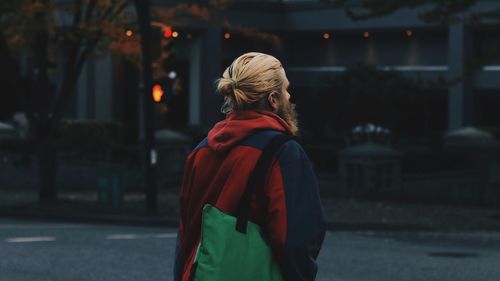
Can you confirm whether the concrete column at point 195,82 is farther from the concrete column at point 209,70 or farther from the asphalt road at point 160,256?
the asphalt road at point 160,256

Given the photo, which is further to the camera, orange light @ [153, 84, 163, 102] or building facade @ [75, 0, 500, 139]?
building facade @ [75, 0, 500, 139]

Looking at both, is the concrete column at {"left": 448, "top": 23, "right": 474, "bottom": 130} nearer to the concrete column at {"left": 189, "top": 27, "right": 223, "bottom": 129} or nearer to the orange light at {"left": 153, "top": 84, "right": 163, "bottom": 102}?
the concrete column at {"left": 189, "top": 27, "right": 223, "bottom": 129}

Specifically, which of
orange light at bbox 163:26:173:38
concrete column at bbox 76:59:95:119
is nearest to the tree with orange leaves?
orange light at bbox 163:26:173:38

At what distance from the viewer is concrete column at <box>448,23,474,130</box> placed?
41031 millimetres

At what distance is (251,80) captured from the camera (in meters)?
3.96

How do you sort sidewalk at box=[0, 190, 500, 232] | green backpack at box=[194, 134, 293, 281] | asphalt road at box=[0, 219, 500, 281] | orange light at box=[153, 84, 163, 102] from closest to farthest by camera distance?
1. green backpack at box=[194, 134, 293, 281]
2. asphalt road at box=[0, 219, 500, 281]
3. sidewalk at box=[0, 190, 500, 232]
4. orange light at box=[153, 84, 163, 102]

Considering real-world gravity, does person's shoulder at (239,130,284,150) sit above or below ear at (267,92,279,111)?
below

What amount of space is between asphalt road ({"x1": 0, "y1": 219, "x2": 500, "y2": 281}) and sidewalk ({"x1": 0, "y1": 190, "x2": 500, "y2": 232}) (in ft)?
4.63

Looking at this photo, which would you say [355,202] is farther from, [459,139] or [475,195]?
[459,139]

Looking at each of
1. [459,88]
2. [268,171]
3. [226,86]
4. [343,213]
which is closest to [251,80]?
[226,86]

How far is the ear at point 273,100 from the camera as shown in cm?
404

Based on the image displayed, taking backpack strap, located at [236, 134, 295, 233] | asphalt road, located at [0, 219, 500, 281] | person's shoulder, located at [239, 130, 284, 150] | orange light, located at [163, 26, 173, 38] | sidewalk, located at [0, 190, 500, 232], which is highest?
orange light, located at [163, 26, 173, 38]

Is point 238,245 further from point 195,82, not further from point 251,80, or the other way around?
point 195,82

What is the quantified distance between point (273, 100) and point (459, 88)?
3829cm
